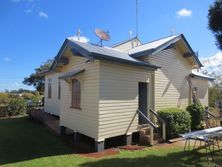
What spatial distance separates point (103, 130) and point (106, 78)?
220cm

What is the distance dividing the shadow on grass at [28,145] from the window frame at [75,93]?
6.49 ft

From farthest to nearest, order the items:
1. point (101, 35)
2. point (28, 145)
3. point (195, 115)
→ point (101, 35) < point (195, 115) < point (28, 145)

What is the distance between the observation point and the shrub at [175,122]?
11.1 meters

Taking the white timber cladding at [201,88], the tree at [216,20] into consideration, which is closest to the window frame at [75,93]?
the tree at [216,20]

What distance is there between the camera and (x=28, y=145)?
10.5 meters

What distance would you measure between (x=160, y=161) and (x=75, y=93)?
5557mm

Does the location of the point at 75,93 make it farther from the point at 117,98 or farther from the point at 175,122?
the point at 175,122

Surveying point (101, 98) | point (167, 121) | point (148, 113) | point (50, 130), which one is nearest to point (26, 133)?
point (50, 130)

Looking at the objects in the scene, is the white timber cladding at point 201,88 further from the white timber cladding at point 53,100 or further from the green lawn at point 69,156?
the white timber cladding at point 53,100

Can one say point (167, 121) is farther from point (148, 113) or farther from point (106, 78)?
point (106, 78)

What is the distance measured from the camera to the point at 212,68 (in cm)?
2520

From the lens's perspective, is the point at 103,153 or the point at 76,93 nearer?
the point at 103,153

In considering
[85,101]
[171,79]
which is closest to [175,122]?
[171,79]

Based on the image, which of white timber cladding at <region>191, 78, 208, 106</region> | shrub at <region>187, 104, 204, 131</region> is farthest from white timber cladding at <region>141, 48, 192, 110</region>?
white timber cladding at <region>191, 78, 208, 106</region>
